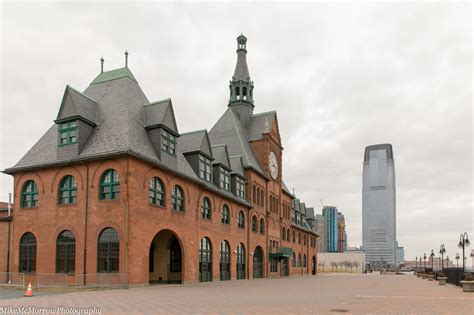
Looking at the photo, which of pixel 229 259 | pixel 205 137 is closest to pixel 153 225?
pixel 205 137

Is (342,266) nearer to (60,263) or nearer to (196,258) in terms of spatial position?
(196,258)

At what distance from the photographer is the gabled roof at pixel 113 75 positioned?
1539 inches

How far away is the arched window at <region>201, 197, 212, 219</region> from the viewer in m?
42.3

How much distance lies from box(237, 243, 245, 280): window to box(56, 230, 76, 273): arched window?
2230 cm

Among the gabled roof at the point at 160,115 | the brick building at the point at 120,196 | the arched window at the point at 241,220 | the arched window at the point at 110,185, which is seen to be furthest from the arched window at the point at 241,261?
the arched window at the point at 110,185

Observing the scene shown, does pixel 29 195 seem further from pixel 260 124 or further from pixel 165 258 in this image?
pixel 260 124

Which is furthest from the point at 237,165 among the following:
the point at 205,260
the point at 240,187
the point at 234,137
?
the point at 205,260

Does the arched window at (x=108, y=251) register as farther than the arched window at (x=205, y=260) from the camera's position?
No

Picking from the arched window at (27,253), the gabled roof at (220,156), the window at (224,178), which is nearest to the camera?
the arched window at (27,253)

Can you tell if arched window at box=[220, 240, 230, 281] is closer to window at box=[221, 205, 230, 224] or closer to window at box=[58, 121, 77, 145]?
window at box=[221, 205, 230, 224]

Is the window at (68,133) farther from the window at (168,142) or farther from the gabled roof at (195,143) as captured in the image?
the gabled roof at (195,143)

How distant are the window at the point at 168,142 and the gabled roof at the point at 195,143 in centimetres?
458

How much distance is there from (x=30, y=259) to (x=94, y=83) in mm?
14805

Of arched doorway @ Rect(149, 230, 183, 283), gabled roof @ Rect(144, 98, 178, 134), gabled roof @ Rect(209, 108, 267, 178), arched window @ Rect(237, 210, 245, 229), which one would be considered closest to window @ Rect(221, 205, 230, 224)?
arched window @ Rect(237, 210, 245, 229)
